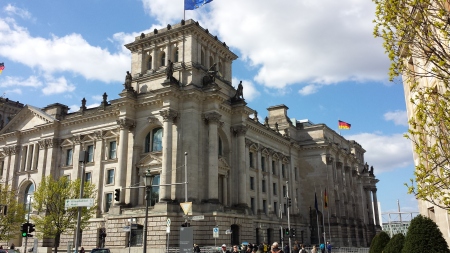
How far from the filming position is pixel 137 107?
5022cm

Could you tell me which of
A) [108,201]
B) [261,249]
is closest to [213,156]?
[108,201]

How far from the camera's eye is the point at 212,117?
47500 millimetres

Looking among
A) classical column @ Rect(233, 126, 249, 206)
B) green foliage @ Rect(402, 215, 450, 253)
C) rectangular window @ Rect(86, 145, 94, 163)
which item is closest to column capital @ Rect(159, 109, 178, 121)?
classical column @ Rect(233, 126, 249, 206)

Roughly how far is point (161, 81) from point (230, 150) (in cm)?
1218

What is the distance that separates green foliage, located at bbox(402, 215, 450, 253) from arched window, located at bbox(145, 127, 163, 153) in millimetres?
35851

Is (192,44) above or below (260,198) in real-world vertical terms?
above

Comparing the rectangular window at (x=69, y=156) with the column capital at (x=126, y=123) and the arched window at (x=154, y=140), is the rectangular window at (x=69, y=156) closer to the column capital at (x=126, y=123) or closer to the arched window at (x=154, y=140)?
the column capital at (x=126, y=123)

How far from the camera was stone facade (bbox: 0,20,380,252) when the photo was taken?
4472 centimetres

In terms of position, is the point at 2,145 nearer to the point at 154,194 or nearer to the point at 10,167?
the point at 10,167

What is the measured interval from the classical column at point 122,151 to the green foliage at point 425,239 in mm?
36510

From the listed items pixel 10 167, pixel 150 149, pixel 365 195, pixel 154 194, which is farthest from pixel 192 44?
pixel 365 195

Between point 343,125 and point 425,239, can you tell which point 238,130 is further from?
point 343,125

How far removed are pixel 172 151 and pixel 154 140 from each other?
15.7ft

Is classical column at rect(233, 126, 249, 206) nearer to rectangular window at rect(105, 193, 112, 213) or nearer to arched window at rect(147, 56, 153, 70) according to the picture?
arched window at rect(147, 56, 153, 70)
